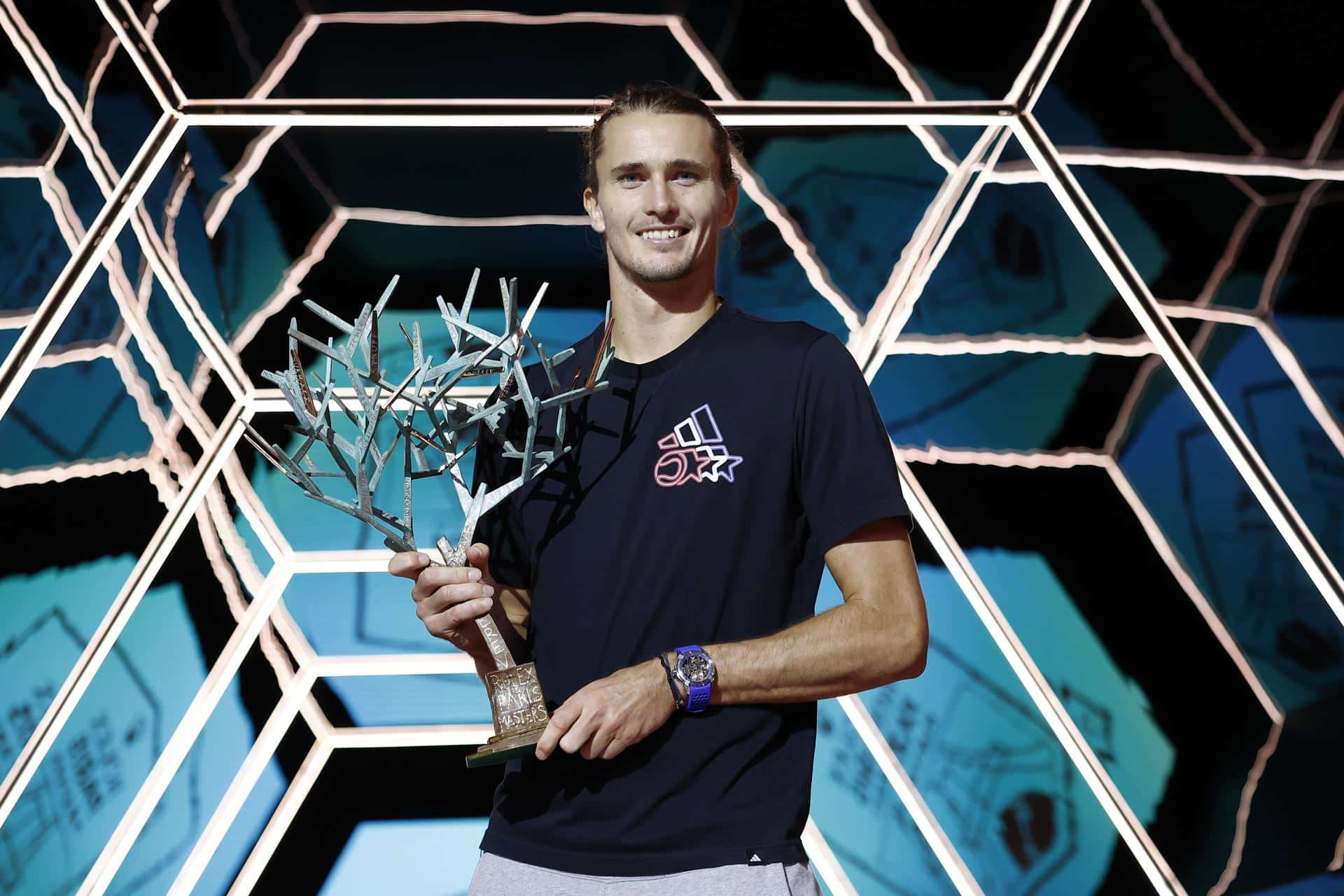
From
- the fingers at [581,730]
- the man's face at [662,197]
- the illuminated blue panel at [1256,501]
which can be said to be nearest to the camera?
the fingers at [581,730]

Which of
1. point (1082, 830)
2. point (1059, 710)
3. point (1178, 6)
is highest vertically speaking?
point (1178, 6)

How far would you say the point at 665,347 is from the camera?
4.62 ft

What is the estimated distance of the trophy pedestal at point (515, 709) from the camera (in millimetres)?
1193

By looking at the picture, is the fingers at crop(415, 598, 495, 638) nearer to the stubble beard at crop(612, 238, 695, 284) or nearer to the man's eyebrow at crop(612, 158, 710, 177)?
the stubble beard at crop(612, 238, 695, 284)

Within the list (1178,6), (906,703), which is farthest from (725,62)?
(906,703)

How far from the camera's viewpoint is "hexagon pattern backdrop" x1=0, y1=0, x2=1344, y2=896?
237 centimetres

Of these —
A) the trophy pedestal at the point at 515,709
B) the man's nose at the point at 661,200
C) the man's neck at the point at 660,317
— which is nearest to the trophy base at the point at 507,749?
A: the trophy pedestal at the point at 515,709

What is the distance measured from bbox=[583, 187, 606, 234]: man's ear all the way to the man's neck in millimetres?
89

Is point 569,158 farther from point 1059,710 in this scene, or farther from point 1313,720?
point 1313,720

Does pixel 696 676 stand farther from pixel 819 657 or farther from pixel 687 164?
pixel 687 164

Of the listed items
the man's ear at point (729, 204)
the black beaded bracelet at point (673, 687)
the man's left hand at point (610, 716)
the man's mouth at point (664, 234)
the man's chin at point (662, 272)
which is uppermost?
the man's ear at point (729, 204)

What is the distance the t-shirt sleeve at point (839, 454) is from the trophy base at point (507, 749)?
Answer: 0.36 metres

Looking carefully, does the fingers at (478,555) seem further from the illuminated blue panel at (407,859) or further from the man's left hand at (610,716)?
the illuminated blue panel at (407,859)

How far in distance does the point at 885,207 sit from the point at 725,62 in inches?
17.6
